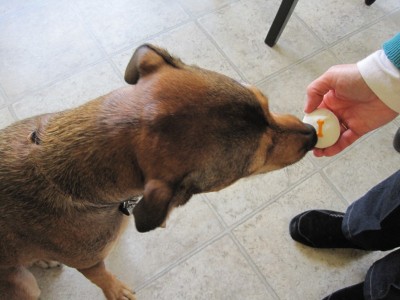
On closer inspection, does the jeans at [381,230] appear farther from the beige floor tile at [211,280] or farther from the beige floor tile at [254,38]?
the beige floor tile at [254,38]

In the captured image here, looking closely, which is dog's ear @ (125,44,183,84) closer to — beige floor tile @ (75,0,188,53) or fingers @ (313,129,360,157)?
fingers @ (313,129,360,157)

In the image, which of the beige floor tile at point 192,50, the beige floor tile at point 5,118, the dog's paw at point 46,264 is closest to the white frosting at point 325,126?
the beige floor tile at point 192,50

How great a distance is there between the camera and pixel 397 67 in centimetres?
170

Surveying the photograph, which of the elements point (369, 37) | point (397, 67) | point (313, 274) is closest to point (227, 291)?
point (313, 274)

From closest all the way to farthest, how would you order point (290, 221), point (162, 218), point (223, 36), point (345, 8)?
point (162, 218), point (290, 221), point (223, 36), point (345, 8)

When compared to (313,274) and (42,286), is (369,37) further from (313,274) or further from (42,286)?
(42,286)

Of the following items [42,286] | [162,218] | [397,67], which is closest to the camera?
[162,218]

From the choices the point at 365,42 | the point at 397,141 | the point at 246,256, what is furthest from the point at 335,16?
the point at 246,256

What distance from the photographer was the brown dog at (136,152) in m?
1.18

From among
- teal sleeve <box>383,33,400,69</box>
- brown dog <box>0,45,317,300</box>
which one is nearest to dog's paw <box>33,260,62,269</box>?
brown dog <box>0,45,317,300</box>

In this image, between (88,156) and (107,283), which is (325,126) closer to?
(88,156)

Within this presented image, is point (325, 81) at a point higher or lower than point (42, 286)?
higher

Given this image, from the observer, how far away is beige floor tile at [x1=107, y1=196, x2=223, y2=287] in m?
2.11

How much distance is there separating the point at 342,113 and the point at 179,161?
1.13m
